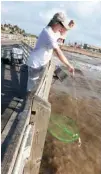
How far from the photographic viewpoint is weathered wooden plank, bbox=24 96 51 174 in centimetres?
534

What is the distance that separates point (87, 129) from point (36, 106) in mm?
8005

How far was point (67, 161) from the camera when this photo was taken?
10.1 m

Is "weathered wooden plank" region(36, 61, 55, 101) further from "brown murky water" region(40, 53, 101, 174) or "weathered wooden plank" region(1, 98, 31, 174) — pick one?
"brown murky water" region(40, 53, 101, 174)

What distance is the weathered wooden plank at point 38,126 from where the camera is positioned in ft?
17.5

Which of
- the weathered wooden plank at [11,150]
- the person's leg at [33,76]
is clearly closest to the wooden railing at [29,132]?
the weathered wooden plank at [11,150]

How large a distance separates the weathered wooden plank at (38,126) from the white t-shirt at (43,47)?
55.2 inches

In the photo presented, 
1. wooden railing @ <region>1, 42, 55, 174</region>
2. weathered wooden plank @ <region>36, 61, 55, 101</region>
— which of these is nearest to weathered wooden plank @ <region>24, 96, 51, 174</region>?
wooden railing @ <region>1, 42, 55, 174</region>

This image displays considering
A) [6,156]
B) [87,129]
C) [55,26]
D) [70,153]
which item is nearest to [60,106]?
[87,129]

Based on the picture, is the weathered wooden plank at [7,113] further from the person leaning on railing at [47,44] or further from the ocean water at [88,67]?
the ocean water at [88,67]

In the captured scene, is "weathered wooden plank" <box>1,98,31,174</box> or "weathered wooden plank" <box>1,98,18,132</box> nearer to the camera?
"weathered wooden plank" <box>1,98,31,174</box>

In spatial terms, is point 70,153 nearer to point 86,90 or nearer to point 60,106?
point 60,106

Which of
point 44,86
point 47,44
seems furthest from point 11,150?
point 44,86

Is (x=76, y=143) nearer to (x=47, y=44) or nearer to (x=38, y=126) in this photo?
(x=47, y=44)

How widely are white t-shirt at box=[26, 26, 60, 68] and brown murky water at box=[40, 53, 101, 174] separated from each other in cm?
329
